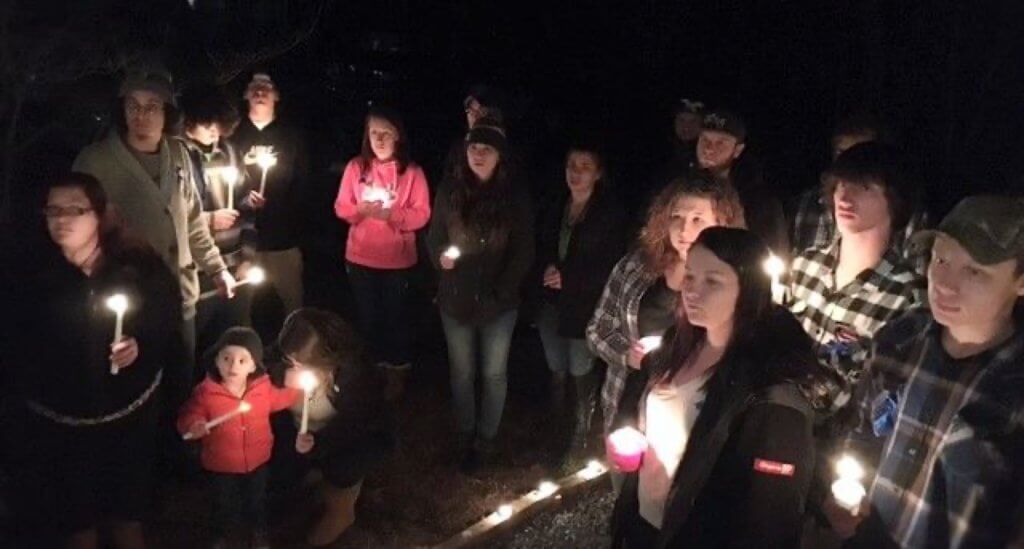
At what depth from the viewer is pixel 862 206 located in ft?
12.1

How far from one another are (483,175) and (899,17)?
32.0ft

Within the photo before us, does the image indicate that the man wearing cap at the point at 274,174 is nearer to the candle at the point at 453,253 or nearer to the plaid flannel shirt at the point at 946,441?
the candle at the point at 453,253

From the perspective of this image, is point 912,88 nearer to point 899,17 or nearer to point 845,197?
point 899,17

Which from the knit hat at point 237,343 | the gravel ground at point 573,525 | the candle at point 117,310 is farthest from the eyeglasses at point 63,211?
the gravel ground at point 573,525

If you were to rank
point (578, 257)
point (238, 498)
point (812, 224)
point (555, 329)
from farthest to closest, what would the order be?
point (555, 329) < point (578, 257) < point (812, 224) < point (238, 498)

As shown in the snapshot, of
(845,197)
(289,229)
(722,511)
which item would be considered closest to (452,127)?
(289,229)

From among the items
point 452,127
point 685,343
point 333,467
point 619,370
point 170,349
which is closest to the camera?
point 685,343

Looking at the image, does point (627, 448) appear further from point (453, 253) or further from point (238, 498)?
point (453, 253)

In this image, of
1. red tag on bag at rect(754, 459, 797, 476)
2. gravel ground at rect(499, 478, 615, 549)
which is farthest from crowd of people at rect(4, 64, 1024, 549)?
gravel ground at rect(499, 478, 615, 549)

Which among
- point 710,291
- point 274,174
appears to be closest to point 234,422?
point 274,174

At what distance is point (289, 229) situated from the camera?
6.19m

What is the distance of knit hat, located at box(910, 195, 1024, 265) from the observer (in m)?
2.67

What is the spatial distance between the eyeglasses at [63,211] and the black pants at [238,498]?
1.41 m

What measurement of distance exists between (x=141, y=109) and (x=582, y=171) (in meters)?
2.33
